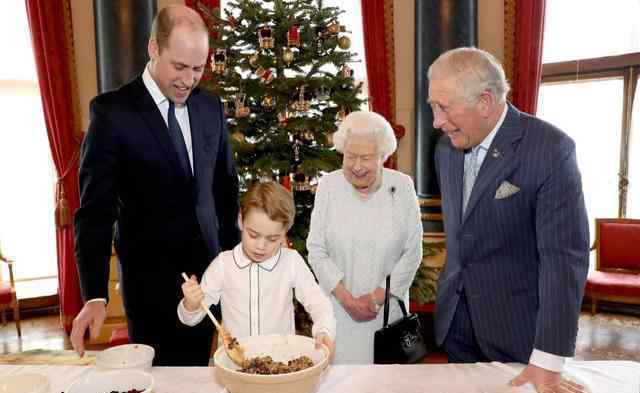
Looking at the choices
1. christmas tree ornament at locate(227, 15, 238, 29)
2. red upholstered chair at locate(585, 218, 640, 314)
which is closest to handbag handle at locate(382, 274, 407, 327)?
christmas tree ornament at locate(227, 15, 238, 29)

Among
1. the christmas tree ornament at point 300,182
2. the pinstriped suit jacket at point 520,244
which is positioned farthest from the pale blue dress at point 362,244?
the christmas tree ornament at point 300,182

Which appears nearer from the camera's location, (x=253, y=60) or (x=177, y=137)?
(x=177, y=137)

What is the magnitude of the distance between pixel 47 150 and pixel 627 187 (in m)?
6.22

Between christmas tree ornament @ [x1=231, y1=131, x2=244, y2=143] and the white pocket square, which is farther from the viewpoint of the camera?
christmas tree ornament @ [x1=231, y1=131, x2=244, y2=143]

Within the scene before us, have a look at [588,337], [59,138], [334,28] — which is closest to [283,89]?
[334,28]

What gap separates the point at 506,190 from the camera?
5.31 ft

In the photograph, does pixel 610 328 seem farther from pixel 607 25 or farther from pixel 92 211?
pixel 92 211

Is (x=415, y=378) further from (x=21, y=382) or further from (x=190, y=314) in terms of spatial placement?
(x=21, y=382)

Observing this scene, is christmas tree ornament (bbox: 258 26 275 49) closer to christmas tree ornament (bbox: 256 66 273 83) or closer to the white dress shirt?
christmas tree ornament (bbox: 256 66 273 83)

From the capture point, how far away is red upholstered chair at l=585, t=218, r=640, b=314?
4.95 meters

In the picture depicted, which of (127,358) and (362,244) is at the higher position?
(362,244)

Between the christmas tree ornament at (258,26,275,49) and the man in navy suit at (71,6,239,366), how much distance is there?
67.2 inches

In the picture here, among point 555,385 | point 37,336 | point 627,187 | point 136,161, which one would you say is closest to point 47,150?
point 37,336

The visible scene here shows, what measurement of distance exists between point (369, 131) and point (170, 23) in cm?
91
